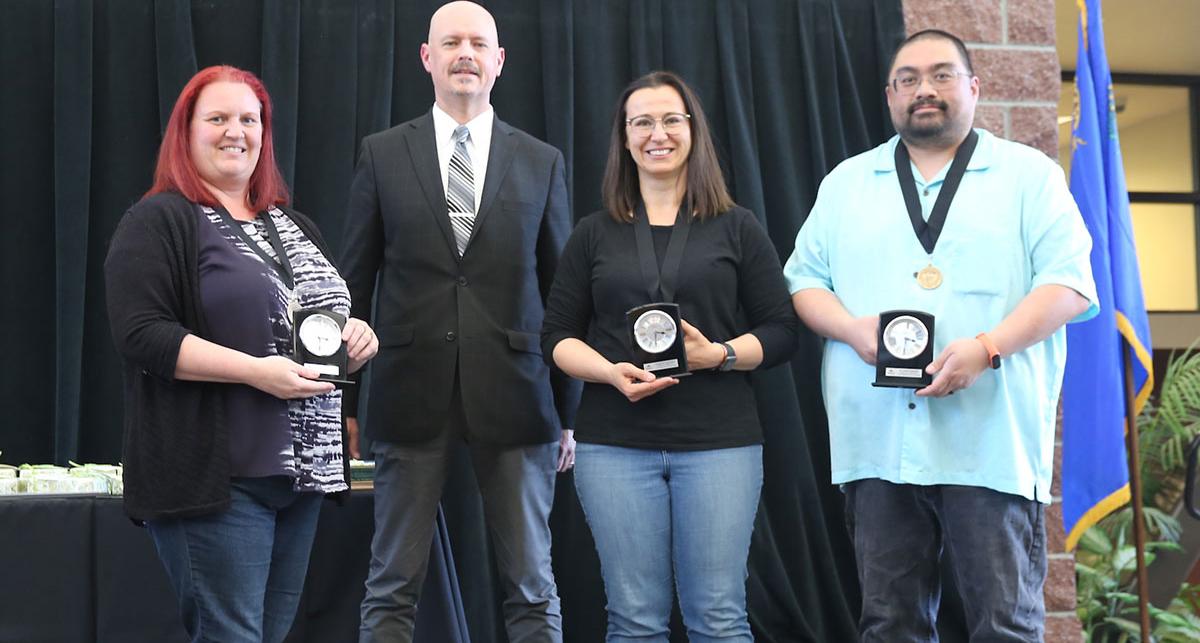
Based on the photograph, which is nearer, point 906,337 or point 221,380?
point 221,380

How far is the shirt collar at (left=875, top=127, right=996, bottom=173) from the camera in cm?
269

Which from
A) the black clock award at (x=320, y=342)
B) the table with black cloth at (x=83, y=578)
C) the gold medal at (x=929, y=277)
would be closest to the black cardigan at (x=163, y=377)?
the black clock award at (x=320, y=342)

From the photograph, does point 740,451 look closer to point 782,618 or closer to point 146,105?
point 782,618

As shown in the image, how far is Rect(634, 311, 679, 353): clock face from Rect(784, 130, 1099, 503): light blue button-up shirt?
47cm

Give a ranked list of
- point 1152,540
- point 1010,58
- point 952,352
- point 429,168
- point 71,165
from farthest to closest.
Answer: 1. point 1152,540
2. point 1010,58
3. point 71,165
4. point 429,168
5. point 952,352

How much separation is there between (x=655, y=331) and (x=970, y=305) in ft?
2.31

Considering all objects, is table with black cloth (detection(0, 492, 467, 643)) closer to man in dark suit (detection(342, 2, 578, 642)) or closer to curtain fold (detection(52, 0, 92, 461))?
man in dark suit (detection(342, 2, 578, 642))

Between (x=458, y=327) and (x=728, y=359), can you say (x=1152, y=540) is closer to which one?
(x=728, y=359)

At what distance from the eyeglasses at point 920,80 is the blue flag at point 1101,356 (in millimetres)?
1266

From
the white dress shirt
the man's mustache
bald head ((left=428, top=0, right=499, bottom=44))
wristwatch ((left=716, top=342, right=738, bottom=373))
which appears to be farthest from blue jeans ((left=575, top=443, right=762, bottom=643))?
bald head ((left=428, top=0, right=499, bottom=44))

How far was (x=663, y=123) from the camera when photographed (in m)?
2.75

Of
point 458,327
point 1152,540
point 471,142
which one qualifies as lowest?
point 1152,540

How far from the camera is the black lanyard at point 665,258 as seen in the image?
8.66ft

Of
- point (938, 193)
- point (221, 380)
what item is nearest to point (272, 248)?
point (221, 380)
